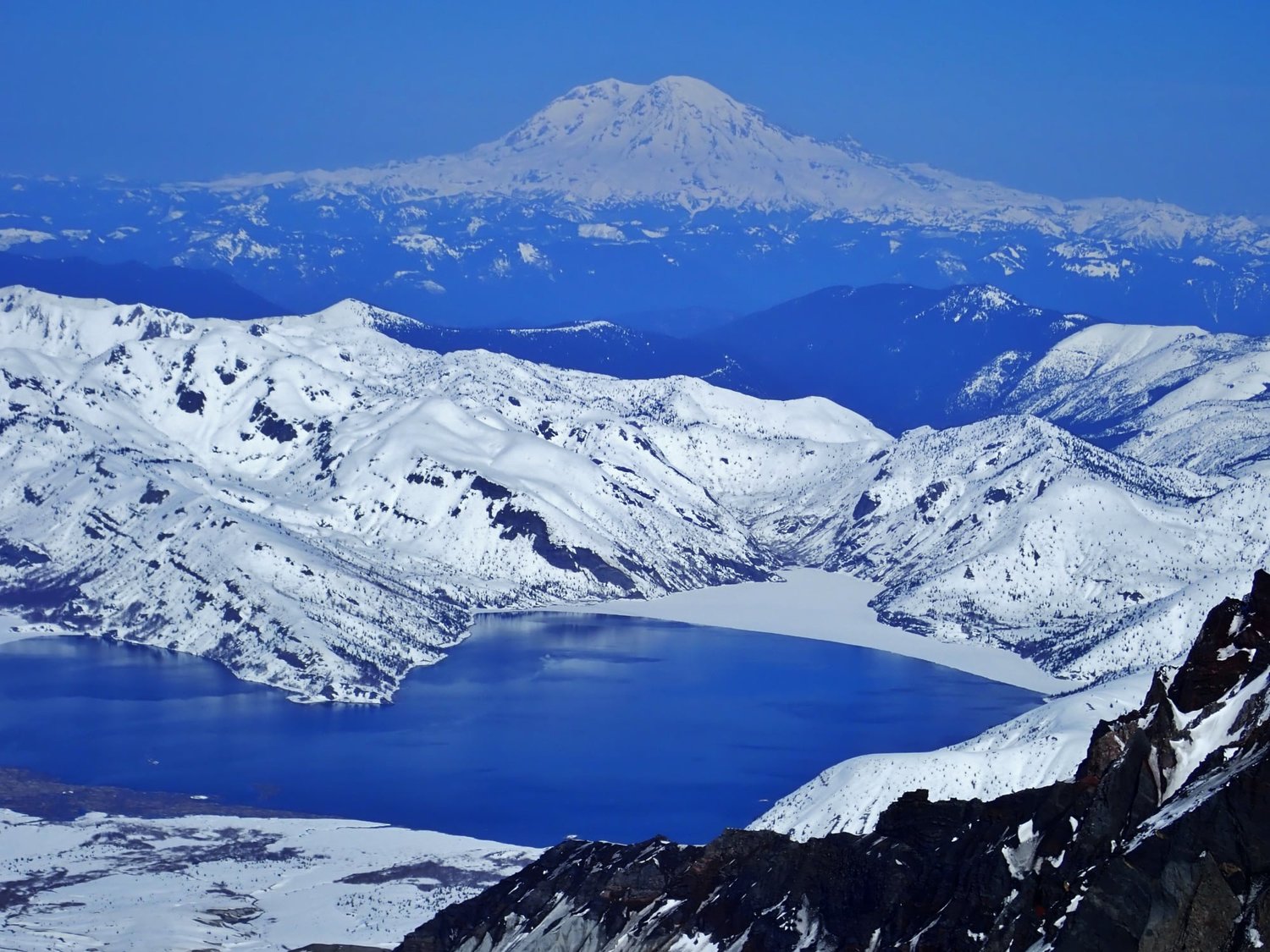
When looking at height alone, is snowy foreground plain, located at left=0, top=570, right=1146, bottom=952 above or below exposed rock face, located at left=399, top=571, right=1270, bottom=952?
below

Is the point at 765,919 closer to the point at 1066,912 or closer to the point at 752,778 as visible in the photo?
the point at 1066,912

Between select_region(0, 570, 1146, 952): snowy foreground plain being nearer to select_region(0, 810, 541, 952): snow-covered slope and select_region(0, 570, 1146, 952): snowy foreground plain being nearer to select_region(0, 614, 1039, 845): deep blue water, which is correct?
select_region(0, 810, 541, 952): snow-covered slope

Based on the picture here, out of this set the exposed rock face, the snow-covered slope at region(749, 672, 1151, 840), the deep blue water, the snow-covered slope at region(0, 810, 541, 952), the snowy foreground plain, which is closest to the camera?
the exposed rock face

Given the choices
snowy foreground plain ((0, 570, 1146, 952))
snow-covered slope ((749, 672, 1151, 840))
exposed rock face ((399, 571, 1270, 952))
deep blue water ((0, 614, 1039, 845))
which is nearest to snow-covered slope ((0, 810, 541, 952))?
snowy foreground plain ((0, 570, 1146, 952))

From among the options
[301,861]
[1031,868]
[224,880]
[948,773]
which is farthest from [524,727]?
[1031,868]

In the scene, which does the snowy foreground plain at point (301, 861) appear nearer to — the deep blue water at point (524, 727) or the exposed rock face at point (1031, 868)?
the deep blue water at point (524, 727)

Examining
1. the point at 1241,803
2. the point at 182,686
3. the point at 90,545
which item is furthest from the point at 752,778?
the point at 1241,803
